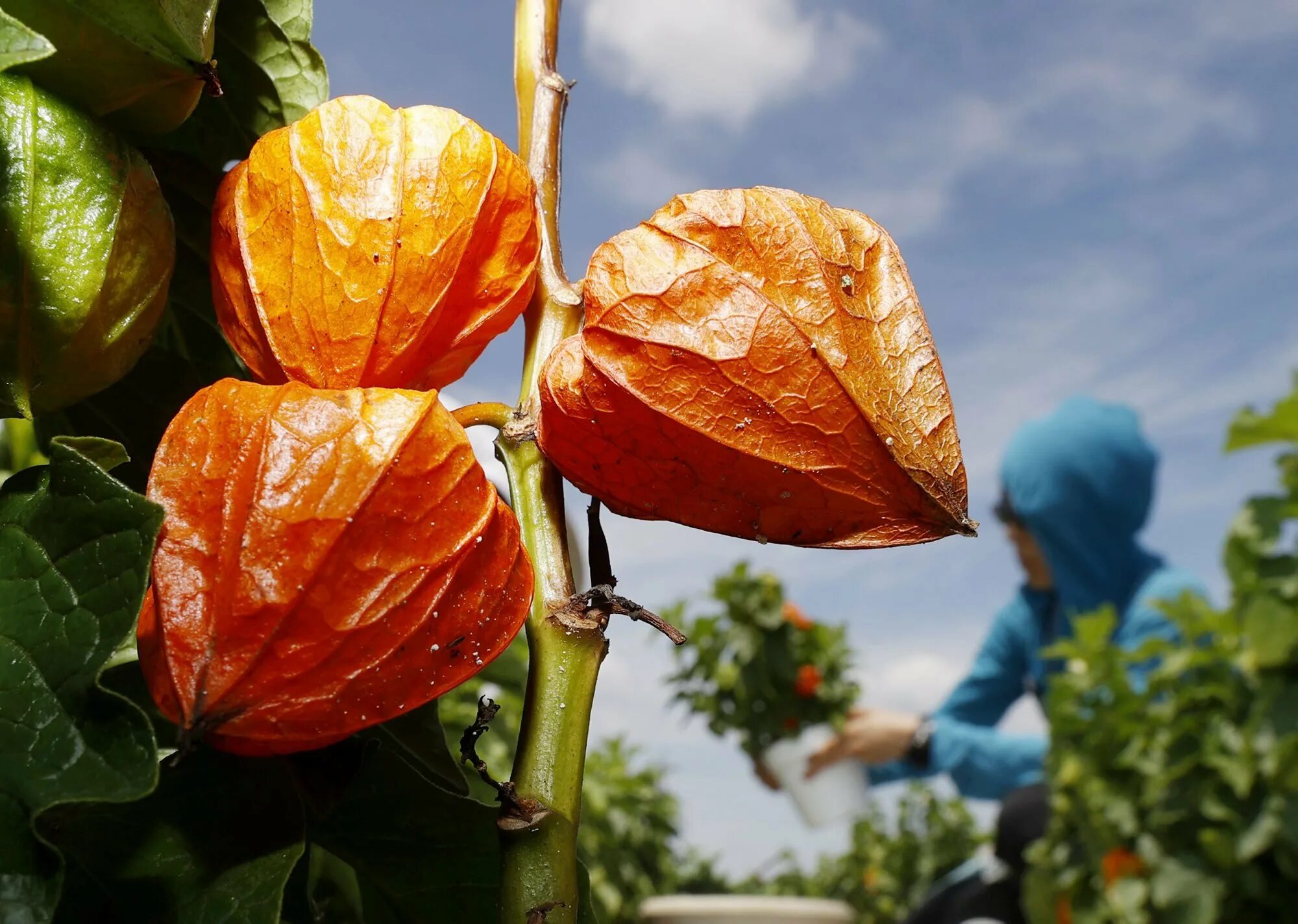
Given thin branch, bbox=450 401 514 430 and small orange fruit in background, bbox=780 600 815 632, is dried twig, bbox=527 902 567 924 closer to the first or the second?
thin branch, bbox=450 401 514 430

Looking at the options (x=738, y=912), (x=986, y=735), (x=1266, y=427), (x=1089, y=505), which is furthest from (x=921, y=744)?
(x=1266, y=427)

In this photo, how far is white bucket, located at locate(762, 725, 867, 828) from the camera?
11.9ft

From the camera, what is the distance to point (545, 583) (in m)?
0.37

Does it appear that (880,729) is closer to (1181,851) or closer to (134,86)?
(1181,851)

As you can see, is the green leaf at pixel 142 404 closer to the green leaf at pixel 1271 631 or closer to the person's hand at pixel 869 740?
the green leaf at pixel 1271 631

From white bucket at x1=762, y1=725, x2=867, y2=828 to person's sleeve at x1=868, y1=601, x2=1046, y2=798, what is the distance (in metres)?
0.62

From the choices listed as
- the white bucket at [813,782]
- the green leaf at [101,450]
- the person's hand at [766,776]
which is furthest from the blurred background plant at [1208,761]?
the green leaf at [101,450]

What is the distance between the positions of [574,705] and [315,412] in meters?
0.12

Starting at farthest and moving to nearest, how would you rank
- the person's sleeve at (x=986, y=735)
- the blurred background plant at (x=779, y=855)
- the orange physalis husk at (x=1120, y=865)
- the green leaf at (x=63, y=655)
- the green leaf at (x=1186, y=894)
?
the person's sleeve at (x=986, y=735)
the blurred background plant at (x=779, y=855)
the orange physalis husk at (x=1120, y=865)
the green leaf at (x=1186, y=894)
the green leaf at (x=63, y=655)

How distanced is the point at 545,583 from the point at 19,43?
0.22 m

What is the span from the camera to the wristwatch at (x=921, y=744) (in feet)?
14.8

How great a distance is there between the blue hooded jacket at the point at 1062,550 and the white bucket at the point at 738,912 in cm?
202

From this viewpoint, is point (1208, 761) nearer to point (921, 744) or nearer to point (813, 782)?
point (813, 782)

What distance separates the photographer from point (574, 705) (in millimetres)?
342
